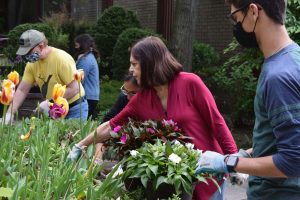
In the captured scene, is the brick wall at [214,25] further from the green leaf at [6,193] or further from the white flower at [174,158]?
the green leaf at [6,193]

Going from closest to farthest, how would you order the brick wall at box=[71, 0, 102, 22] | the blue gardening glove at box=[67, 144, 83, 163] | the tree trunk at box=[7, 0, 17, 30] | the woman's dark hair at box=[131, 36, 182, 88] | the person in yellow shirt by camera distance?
the woman's dark hair at box=[131, 36, 182, 88] → the blue gardening glove at box=[67, 144, 83, 163] → the person in yellow shirt → the brick wall at box=[71, 0, 102, 22] → the tree trunk at box=[7, 0, 17, 30]

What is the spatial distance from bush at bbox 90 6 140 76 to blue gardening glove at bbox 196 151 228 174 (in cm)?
1089

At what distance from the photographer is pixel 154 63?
3535 millimetres

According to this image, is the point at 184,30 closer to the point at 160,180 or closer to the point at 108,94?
the point at 108,94

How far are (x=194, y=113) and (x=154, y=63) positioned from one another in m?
0.43

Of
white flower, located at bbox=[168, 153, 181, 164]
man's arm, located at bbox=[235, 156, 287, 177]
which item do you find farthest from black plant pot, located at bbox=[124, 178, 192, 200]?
man's arm, located at bbox=[235, 156, 287, 177]

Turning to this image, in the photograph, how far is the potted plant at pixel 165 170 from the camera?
274cm

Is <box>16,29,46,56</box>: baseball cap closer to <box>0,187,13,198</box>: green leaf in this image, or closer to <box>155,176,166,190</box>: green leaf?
<box>0,187,13,198</box>: green leaf

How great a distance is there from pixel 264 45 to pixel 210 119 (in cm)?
117

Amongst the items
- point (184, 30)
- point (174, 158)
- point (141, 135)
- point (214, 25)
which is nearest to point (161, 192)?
point (174, 158)

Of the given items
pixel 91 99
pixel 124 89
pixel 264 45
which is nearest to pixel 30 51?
pixel 124 89

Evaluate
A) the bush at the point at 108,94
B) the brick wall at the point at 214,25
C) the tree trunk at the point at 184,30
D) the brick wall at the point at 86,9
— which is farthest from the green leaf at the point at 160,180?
the brick wall at the point at 86,9

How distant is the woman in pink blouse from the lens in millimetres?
3377

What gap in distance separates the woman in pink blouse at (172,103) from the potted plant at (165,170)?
469mm
